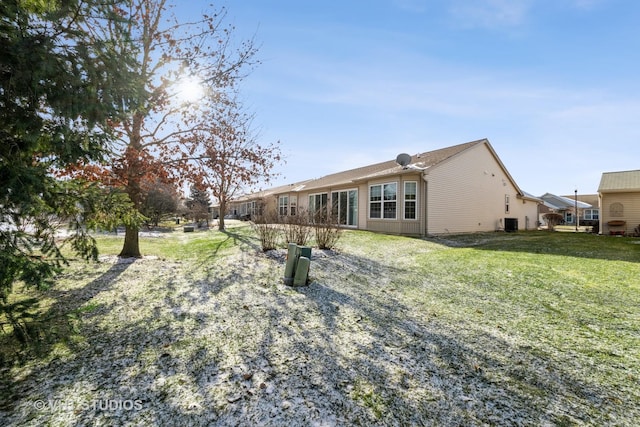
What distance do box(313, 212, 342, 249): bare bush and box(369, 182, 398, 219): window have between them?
6.62 metres

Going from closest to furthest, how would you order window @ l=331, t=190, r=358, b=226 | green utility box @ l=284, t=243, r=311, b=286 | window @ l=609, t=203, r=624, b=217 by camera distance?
1. green utility box @ l=284, t=243, r=311, b=286
2. window @ l=609, t=203, r=624, b=217
3. window @ l=331, t=190, r=358, b=226

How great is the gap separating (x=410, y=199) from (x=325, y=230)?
22.8 ft

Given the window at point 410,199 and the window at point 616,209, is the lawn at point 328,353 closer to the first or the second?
the window at point 410,199

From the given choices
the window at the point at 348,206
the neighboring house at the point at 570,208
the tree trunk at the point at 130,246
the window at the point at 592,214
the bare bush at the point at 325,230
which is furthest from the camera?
the window at the point at 592,214

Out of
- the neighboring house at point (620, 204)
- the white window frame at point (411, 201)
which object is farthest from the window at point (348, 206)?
the neighboring house at point (620, 204)

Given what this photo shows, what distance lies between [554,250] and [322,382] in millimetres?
11577

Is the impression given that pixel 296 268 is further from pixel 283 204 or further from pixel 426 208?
pixel 283 204

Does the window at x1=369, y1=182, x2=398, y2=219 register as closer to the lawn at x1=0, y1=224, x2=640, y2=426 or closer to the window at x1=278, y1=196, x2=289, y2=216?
the lawn at x1=0, y1=224, x2=640, y2=426

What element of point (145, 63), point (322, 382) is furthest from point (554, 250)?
point (145, 63)

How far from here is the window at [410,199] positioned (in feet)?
46.4

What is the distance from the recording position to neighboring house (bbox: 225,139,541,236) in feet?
46.2

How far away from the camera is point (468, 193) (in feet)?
52.7

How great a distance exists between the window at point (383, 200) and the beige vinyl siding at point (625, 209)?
14111 mm

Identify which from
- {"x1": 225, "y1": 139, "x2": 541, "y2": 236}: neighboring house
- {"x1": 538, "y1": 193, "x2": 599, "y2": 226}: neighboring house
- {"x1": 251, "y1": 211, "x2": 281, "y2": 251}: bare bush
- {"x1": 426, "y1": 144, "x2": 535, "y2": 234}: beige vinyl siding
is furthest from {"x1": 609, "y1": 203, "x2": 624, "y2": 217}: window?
{"x1": 251, "y1": 211, "x2": 281, "y2": 251}: bare bush
